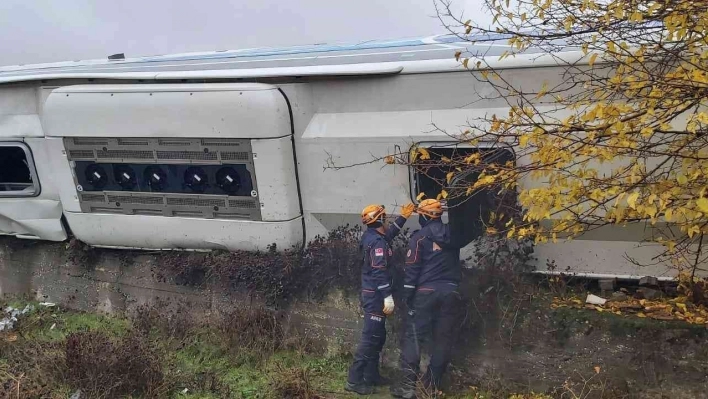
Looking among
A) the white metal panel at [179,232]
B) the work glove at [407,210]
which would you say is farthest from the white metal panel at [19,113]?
the work glove at [407,210]

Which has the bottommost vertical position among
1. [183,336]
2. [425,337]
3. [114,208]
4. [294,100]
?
[183,336]

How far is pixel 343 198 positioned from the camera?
616 cm

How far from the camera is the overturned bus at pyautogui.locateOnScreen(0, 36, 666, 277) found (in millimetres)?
5555

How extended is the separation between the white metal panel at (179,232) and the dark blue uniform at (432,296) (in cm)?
152

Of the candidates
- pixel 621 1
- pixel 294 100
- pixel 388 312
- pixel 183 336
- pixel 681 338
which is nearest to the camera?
pixel 621 1

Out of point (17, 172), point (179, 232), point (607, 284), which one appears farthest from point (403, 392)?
point (17, 172)

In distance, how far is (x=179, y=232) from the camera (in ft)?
22.5

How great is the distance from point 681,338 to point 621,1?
9.23 feet

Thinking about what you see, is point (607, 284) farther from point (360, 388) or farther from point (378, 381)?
point (360, 388)

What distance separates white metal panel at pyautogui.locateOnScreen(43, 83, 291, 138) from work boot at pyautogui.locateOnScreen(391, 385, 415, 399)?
107 inches

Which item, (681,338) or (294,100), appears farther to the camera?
(294,100)

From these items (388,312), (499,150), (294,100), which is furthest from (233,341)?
(499,150)

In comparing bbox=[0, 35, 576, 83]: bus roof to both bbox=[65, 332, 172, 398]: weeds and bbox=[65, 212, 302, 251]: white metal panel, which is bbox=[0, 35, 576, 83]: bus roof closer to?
bbox=[65, 212, 302, 251]: white metal panel

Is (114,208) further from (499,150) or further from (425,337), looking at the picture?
(499,150)
